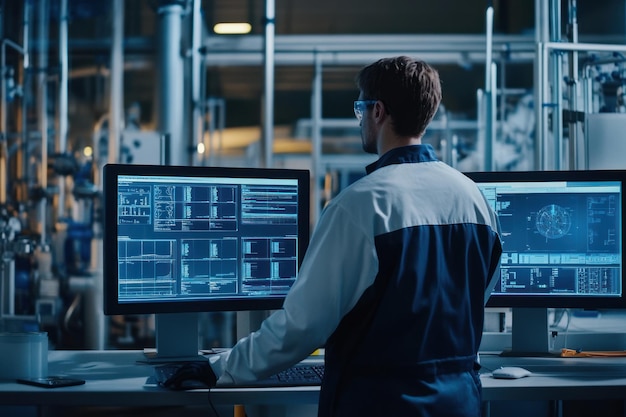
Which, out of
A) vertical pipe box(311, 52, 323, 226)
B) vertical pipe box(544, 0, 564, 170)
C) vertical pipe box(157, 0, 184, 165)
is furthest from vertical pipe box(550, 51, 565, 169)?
vertical pipe box(311, 52, 323, 226)

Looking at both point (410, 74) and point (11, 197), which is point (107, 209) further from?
point (11, 197)

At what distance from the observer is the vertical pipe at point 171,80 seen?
4672 millimetres

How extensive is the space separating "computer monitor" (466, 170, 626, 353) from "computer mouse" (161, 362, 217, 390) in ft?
2.41

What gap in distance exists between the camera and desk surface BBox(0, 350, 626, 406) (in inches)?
54.4

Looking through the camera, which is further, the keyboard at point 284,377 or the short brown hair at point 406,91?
the keyboard at point 284,377

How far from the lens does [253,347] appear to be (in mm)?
1253

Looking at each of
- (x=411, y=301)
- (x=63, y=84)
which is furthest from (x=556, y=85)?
(x=63, y=84)

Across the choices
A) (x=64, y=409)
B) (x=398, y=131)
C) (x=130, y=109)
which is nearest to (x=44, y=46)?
(x=130, y=109)

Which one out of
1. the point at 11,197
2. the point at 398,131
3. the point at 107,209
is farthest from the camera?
the point at 11,197

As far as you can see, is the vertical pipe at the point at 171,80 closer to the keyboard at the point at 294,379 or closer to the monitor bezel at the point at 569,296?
the monitor bezel at the point at 569,296

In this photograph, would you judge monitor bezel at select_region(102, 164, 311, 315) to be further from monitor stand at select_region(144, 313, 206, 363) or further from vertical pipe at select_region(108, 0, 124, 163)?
vertical pipe at select_region(108, 0, 124, 163)

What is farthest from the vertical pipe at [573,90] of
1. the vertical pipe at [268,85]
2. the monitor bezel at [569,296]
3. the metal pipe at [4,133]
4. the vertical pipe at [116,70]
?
the metal pipe at [4,133]

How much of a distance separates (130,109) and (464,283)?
253 inches

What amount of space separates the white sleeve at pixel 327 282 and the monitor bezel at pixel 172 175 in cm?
48
